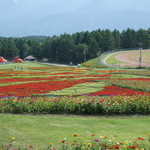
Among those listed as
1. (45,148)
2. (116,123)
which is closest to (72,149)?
(45,148)

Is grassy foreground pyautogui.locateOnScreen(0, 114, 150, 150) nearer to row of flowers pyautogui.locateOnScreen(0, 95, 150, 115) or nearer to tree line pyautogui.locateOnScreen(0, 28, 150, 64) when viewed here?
row of flowers pyautogui.locateOnScreen(0, 95, 150, 115)

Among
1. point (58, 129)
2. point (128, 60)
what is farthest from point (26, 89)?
point (128, 60)

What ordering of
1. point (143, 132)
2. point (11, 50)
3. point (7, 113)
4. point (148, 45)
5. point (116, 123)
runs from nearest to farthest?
point (143, 132), point (116, 123), point (7, 113), point (148, 45), point (11, 50)

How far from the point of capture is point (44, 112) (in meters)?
13.5

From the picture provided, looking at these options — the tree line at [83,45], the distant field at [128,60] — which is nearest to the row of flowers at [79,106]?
the distant field at [128,60]

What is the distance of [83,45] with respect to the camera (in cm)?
10694

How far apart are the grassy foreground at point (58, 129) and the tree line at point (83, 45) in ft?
296

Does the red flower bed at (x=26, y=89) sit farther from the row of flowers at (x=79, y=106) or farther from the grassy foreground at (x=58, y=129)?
the grassy foreground at (x=58, y=129)

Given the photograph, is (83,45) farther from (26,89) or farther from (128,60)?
(26,89)

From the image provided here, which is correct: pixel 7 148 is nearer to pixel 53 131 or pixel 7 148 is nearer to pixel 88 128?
pixel 53 131

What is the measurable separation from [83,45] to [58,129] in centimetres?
9834

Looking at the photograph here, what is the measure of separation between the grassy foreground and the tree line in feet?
296

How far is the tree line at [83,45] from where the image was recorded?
4375 inches

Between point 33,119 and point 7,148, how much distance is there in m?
4.50
